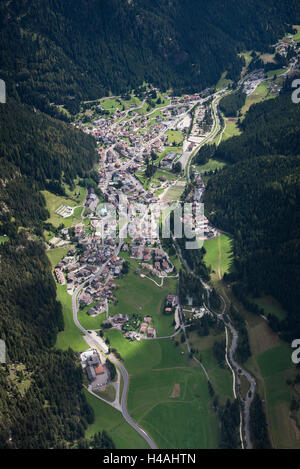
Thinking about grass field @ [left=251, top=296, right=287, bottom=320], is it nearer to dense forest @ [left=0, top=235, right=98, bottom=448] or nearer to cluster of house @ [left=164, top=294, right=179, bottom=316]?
cluster of house @ [left=164, top=294, right=179, bottom=316]

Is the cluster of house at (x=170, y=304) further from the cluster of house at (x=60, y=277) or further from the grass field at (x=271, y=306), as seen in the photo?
the cluster of house at (x=60, y=277)

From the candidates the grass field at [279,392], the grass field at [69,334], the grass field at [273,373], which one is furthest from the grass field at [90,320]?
the grass field at [279,392]

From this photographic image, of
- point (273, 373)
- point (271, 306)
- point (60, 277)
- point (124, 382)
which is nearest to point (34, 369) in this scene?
point (124, 382)

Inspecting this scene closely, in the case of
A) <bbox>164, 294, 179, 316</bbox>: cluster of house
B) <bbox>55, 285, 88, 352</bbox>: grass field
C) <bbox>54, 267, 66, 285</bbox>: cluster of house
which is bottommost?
<bbox>55, 285, 88, 352</bbox>: grass field

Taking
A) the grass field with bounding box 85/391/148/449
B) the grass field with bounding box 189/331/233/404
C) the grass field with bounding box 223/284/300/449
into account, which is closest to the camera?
the grass field with bounding box 223/284/300/449

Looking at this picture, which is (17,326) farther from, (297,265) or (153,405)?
(297,265)

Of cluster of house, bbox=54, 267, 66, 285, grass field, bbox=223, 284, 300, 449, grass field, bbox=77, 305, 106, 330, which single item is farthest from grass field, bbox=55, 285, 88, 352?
grass field, bbox=223, 284, 300, 449
